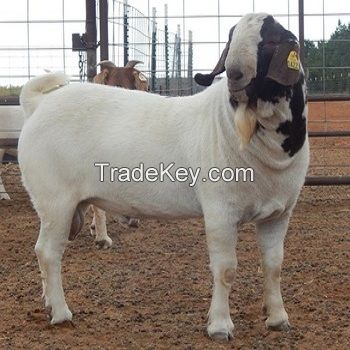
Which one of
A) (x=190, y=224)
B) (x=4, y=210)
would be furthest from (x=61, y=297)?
(x=4, y=210)

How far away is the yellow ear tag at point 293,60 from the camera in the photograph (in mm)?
3715

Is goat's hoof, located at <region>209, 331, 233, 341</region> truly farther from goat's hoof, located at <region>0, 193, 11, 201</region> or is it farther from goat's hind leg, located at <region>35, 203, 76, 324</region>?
goat's hoof, located at <region>0, 193, 11, 201</region>

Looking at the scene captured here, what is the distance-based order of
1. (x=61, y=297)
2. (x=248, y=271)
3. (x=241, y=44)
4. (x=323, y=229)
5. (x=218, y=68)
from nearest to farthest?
(x=241, y=44), (x=218, y=68), (x=61, y=297), (x=248, y=271), (x=323, y=229)

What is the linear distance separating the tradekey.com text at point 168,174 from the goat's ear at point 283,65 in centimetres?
54

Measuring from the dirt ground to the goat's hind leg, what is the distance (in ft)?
0.34

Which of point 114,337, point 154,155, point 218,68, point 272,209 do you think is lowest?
point 114,337

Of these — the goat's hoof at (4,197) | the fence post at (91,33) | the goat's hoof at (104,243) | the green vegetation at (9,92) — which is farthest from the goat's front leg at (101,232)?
the green vegetation at (9,92)

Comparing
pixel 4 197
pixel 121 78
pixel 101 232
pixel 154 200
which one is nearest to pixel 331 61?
pixel 121 78

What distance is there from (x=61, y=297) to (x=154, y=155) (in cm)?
99

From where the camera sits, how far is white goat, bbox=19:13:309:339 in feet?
12.5

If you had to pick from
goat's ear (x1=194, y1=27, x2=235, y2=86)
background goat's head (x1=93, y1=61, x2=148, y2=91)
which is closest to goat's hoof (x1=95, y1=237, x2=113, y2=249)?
background goat's head (x1=93, y1=61, x2=148, y2=91)

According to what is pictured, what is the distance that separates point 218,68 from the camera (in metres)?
4.05

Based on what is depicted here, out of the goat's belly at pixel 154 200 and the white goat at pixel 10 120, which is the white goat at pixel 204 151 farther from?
the white goat at pixel 10 120

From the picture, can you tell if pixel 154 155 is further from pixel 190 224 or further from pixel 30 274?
pixel 190 224
